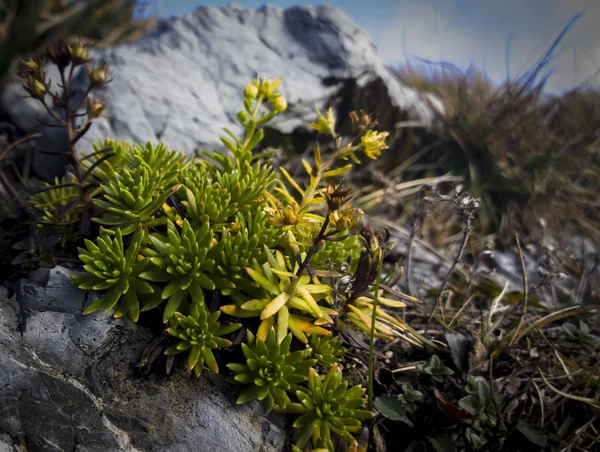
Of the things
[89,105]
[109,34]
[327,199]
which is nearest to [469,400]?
[327,199]

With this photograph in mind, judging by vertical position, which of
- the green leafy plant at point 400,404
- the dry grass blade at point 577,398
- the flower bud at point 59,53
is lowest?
the green leafy plant at point 400,404

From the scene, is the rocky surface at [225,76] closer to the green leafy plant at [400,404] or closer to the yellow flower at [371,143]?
the yellow flower at [371,143]

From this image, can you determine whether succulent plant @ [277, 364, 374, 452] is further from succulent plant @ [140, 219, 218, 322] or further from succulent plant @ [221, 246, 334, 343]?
succulent plant @ [140, 219, 218, 322]

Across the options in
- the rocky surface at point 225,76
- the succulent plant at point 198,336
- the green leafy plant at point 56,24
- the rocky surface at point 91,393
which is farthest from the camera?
the green leafy plant at point 56,24

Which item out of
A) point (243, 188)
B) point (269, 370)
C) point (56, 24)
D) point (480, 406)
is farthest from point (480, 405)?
point (56, 24)

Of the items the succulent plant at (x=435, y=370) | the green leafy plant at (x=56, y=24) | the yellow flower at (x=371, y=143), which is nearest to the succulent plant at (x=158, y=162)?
the yellow flower at (x=371, y=143)

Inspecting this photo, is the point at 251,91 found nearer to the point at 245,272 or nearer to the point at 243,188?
the point at 243,188
